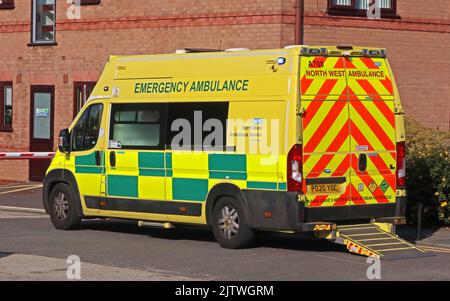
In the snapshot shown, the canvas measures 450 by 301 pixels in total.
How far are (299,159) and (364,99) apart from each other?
137 centimetres

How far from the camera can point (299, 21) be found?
74.8 feet

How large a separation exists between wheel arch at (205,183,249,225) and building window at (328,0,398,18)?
31.0 feet

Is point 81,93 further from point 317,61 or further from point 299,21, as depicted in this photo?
point 317,61

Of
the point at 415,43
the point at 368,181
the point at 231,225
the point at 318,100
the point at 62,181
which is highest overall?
the point at 415,43

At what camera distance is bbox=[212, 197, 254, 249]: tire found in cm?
1443

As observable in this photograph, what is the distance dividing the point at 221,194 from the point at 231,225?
434mm

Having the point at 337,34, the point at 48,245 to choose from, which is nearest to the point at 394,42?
the point at 337,34

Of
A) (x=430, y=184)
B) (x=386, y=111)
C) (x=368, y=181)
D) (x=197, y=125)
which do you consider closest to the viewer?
(x=368, y=181)

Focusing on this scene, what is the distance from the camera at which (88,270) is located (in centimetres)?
1239

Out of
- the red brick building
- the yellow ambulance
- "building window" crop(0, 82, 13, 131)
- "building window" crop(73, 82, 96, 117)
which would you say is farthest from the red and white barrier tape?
the yellow ambulance

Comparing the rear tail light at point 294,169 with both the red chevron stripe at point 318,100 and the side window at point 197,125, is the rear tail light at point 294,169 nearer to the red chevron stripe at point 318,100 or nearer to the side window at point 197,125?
the red chevron stripe at point 318,100

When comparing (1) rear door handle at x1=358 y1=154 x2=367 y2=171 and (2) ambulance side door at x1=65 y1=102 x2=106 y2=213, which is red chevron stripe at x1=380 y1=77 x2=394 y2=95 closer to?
(1) rear door handle at x1=358 y1=154 x2=367 y2=171

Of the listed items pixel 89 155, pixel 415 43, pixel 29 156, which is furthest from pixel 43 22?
pixel 89 155

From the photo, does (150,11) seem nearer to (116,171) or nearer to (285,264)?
(116,171)
